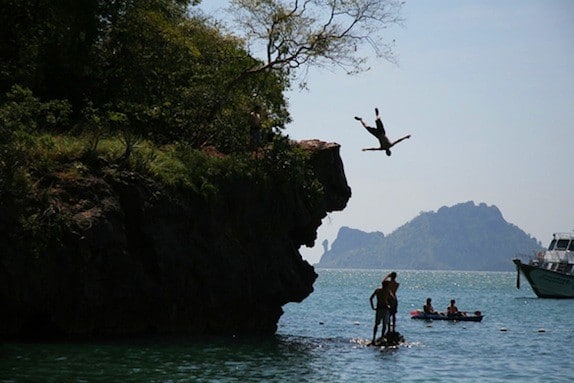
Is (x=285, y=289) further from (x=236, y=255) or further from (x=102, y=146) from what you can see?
(x=102, y=146)

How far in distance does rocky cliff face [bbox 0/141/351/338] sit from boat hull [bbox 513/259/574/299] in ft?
160

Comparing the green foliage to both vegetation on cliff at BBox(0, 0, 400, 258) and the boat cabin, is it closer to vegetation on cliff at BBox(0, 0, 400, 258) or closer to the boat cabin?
vegetation on cliff at BBox(0, 0, 400, 258)

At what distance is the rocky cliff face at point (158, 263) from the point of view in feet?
87.9

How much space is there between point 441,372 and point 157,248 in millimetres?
9169

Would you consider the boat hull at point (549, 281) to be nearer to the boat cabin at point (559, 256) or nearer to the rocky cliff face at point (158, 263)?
the boat cabin at point (559, 256)

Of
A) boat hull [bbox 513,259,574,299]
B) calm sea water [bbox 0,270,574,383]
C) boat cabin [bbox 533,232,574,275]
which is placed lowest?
calm sea water [bbox 0,270,574,383]

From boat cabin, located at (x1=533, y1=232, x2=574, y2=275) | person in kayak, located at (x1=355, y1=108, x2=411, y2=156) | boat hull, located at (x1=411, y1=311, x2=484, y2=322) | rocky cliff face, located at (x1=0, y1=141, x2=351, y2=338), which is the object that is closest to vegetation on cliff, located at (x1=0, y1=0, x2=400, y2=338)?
rocky cliff face, located at (x1=0, y1=141, x2=351, y2=338)

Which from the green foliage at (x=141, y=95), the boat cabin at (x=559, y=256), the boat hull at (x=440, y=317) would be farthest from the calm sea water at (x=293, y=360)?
the boat cabin at (x=559, y=256)

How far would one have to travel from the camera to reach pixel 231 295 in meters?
31.8

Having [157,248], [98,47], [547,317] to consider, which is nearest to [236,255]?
[157,248]

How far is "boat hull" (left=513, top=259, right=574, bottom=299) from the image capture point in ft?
263

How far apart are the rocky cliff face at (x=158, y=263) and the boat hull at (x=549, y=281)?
4888 centimetres

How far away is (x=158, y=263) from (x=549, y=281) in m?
58.8

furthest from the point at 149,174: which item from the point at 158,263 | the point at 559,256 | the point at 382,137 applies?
the point at 559,256
